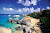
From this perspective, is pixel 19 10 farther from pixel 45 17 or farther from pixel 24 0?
pixel 45 17

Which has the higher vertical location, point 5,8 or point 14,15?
point 5,8

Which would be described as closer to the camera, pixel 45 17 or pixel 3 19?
pixel 3 19

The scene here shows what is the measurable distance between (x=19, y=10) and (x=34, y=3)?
47cm

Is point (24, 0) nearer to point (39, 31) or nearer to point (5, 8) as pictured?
point (5, 8)

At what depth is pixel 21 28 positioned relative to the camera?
1823 mm

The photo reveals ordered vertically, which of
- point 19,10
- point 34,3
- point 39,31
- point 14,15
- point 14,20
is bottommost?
point 39,31

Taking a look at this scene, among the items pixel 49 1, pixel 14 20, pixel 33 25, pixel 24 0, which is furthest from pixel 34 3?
pixel 14 20

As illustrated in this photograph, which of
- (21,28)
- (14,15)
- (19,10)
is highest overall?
(19,10)

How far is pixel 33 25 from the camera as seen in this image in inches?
73.4

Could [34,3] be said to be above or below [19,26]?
above

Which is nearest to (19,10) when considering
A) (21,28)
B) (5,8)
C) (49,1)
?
(5,8)

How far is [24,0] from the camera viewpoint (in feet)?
6.22

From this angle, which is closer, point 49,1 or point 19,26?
point 19,26

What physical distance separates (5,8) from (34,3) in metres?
0.81
